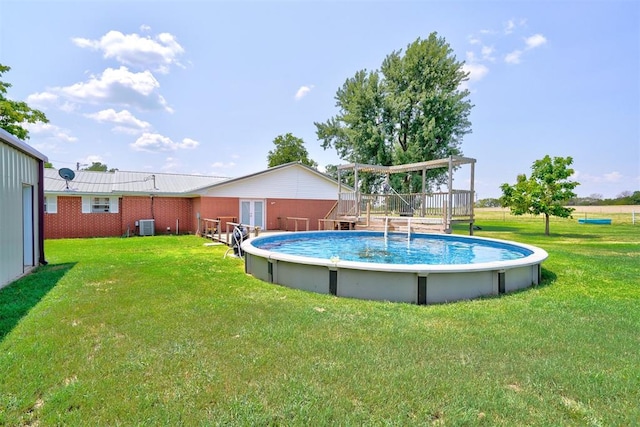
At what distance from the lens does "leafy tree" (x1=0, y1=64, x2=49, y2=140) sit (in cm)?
1529

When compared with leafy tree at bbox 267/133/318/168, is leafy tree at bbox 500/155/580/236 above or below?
below

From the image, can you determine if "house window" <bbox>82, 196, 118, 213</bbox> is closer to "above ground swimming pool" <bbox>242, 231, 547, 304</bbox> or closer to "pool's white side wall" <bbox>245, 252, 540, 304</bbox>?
"above ground swimming pool" <bbox>242, 231, 547, 304</bbox>

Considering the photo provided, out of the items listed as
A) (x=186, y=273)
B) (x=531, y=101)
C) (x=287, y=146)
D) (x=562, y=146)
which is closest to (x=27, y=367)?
(x=186, y=273)

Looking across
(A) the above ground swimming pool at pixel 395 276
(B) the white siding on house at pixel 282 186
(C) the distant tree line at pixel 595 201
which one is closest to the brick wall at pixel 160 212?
(B) the white siding on house at pixel 282 186

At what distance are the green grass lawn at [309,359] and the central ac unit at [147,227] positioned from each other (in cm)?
1111

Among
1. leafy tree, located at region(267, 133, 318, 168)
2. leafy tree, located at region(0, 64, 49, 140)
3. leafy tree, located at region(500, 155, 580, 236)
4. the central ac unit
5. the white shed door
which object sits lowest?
the central ac unit

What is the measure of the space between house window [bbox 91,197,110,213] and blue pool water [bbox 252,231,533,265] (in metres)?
10.3

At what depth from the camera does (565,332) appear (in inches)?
146

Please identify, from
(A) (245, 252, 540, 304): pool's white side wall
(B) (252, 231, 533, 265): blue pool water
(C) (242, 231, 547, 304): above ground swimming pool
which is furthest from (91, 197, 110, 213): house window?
(A) (245, 252, 540, 304): pool's white side wall

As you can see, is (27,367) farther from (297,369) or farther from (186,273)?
(186,273)

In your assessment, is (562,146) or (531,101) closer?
(531,101)

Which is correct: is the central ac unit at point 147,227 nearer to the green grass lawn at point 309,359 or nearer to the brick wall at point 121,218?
the brick wall at point 121,218

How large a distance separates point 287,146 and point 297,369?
37326 mm

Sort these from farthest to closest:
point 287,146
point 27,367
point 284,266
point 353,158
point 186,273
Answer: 1. point 287,146
2. point 353,158
3. point 186,273
4. point 284,266
5. point 27,367
